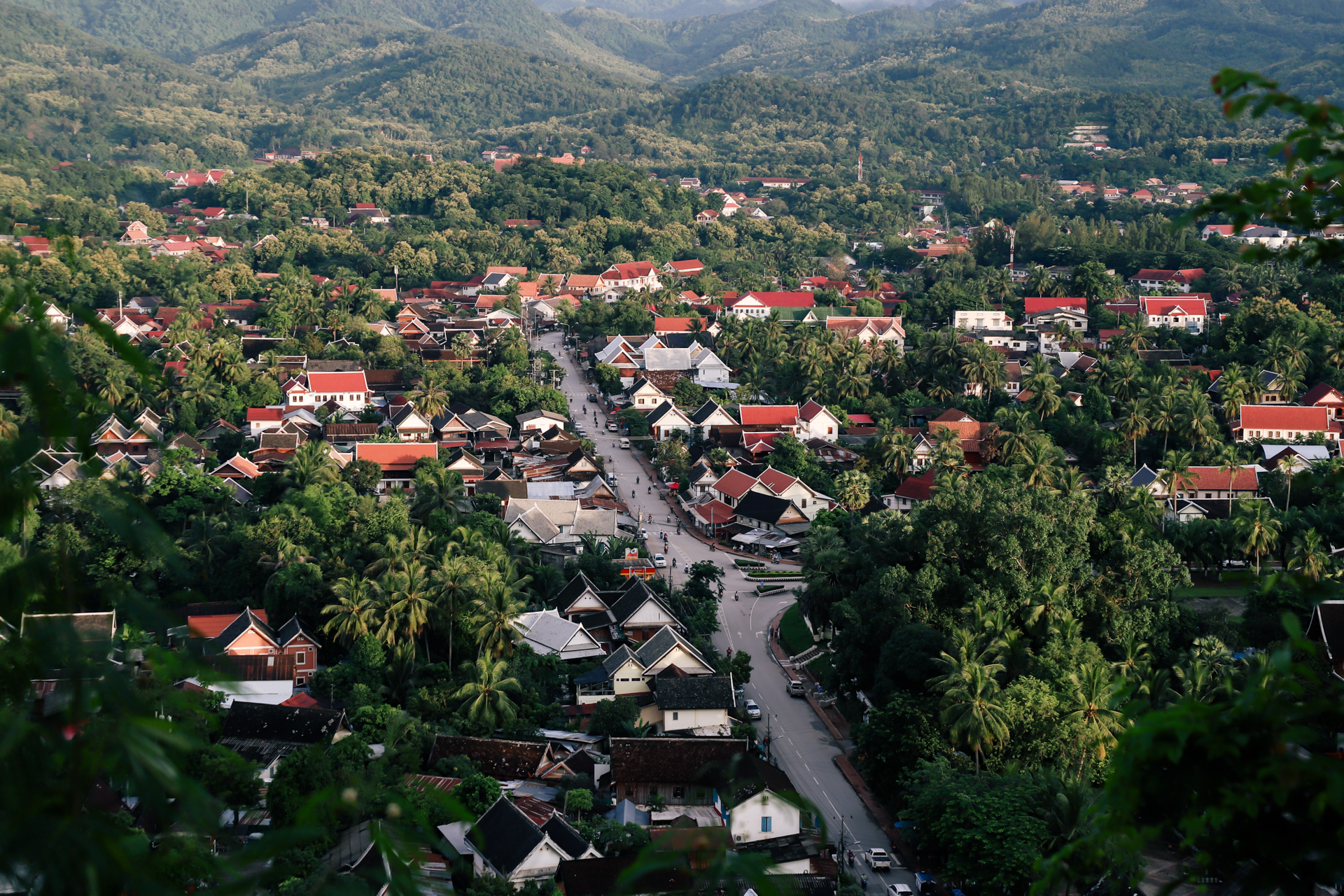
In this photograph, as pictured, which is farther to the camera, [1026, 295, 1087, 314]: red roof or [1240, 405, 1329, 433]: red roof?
[1026, 295, 1087, 314]: red roof

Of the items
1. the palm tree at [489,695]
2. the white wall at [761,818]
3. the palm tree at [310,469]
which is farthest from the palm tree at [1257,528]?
the palm tree at [310,469]

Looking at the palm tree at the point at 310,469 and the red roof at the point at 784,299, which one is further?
the red roof at the point at 784,299

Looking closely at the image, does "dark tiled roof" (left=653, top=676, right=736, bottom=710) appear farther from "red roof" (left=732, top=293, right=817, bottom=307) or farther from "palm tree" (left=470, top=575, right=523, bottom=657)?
"red roof" (left=732, top=293, right=817, bottom=307)

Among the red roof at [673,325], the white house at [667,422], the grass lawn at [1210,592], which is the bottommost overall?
the red roof at [673,325]

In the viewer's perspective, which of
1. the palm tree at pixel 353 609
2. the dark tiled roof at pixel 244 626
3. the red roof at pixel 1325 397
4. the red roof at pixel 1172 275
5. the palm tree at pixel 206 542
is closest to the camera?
the palm tree at pixel 353 609

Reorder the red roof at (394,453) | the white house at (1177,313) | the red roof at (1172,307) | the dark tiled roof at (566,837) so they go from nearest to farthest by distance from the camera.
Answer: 1. the dark tiled roof at (566,837)
2. the red roof at (394,453)
3. the white house at (1177,313)
4. the red roof at (1172,307)

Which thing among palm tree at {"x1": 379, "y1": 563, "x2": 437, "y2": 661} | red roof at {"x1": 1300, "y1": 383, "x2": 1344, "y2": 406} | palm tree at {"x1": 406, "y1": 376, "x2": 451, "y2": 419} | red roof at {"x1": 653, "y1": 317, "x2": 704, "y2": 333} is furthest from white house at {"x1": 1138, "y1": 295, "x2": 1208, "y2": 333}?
palm tree at {"x1": 379, "y1": 563, "x2": 437, "y2": 661}

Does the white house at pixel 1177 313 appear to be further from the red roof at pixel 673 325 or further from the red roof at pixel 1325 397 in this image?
the red roof at pixel 673 325
